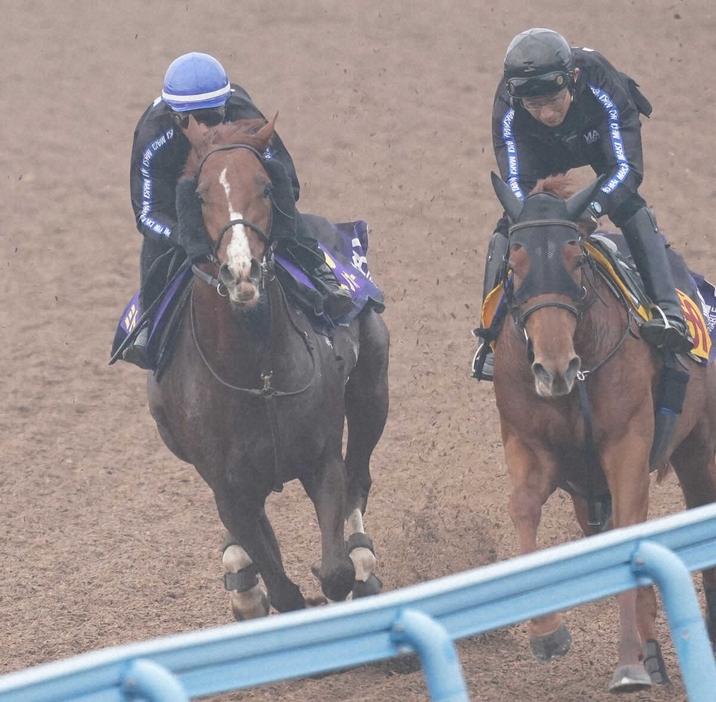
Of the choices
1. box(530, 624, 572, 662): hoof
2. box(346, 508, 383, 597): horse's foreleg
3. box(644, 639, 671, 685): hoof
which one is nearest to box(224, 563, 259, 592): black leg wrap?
box(346, 508, 383, 597): horse's foreleg

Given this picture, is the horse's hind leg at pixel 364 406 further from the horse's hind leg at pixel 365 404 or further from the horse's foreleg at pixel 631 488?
the horse's foreleg at pixel 631 488

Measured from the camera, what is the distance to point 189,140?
20.0ft

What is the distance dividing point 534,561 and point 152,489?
20.5ft

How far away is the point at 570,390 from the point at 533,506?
0.61 m

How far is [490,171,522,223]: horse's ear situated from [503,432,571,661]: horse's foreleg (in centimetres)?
97

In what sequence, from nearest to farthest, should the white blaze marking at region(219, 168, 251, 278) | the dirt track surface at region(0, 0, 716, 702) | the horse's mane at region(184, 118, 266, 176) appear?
the white blaze marking at region(219, 168, 251, 278), the horse's mane at region(184, 118, 266, 176), the dirt track surface at region(0, 0, 716, 702)

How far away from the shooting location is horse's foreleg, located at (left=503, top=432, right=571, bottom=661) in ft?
17.6

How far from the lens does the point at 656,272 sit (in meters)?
6.16

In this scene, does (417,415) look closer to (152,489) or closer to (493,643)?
(152,489)

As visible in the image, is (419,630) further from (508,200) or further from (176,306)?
(176,306)

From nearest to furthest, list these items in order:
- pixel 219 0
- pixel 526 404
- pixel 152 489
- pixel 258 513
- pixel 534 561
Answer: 1. pixel 534 561
2. pixel 526 404
3. pixel 258 513
4. pixel 152 489
5. pixel 219 0

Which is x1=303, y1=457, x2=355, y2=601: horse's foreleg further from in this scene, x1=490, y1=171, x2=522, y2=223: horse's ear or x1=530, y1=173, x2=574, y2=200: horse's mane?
x1=530, y1=173, x2=574, y2=200: horse's mane

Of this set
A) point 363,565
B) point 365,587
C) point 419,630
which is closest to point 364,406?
point 363,565

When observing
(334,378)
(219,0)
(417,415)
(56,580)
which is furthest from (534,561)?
(219,0)
